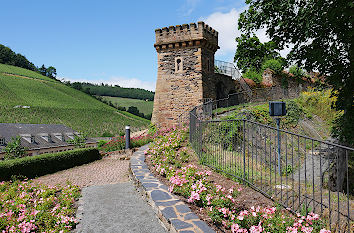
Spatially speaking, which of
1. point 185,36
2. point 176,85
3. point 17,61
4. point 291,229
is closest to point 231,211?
point 291,229

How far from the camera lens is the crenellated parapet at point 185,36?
16.0m

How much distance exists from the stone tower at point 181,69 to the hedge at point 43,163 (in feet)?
19.3

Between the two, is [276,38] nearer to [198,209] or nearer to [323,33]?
[323,33]

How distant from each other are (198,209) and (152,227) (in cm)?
88

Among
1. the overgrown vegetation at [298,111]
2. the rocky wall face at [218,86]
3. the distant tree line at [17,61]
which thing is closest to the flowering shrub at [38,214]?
the overgrown vegetation at [298,111]

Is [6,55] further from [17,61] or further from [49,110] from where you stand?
[49,110]

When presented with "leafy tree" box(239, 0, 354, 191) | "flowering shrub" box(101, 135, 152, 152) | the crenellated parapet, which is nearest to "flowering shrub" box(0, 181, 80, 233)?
"leafy tree" box(239, 0, 354, 191)

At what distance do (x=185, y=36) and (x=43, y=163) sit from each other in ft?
38.8

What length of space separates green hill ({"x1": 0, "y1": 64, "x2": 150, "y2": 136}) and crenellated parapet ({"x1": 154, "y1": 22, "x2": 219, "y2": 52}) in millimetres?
36971

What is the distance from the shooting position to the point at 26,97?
58.0 m

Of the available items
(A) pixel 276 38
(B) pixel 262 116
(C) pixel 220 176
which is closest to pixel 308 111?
(B) pixel 262 116

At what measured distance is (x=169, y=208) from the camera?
4.20 meters

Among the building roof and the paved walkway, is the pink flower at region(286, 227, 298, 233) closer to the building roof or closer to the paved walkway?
the paved walkway

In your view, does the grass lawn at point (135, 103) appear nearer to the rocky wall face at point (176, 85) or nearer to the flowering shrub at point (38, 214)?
the rocky wall face at point (176, 85)
